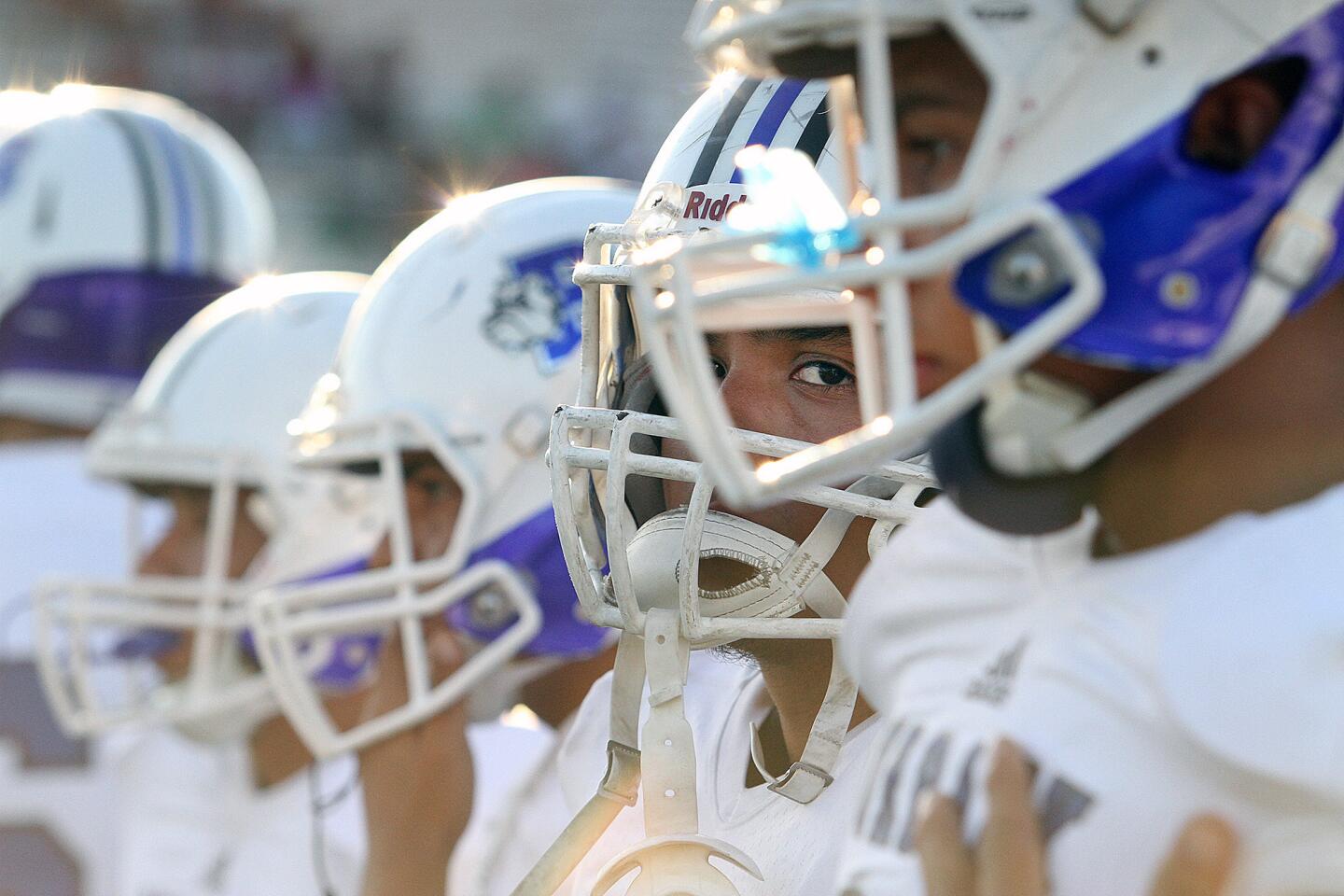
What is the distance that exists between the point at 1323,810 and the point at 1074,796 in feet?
0.39

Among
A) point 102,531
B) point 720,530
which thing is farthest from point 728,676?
point 102,531

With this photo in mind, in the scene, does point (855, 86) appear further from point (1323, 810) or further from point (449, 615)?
point (449, 615)

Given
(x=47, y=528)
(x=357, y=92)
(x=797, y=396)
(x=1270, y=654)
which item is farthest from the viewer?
(x=357, y=92)

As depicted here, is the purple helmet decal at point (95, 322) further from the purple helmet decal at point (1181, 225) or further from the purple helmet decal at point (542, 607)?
the purple helmet decal at point (1181, 225)

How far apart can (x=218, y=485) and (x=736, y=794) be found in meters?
1.91

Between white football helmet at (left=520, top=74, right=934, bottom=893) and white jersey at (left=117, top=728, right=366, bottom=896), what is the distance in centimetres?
121

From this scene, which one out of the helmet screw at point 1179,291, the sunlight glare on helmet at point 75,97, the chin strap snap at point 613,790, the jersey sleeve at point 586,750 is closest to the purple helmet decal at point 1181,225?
the helmet screw at point 1179,291

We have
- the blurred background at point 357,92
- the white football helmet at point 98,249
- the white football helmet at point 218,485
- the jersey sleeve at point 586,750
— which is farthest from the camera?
the blurred background at point 357,92

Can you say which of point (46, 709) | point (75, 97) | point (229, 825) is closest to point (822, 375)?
point (229, 825)

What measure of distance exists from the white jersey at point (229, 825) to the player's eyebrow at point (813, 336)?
1.39m

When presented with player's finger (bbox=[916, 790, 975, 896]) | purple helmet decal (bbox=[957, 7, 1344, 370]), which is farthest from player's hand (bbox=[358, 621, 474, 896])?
purple helmet decal (bbox=[957, 7, 1344, 370])

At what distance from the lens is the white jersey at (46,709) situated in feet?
12.8

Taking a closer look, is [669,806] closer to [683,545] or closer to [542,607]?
[683,545]

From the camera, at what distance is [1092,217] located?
0.92 m
